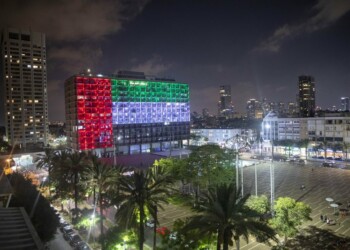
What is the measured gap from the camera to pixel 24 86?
18588 centimetres

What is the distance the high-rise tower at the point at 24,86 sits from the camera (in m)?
182

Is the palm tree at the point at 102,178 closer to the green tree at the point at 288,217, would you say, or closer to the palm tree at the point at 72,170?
the palm tree at the point at 72,170

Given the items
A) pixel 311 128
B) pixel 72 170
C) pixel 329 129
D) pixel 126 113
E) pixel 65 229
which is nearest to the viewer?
pixel 65 229

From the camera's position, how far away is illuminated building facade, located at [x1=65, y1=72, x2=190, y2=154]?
12975cm

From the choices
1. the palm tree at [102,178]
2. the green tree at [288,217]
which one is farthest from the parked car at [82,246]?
the green tree at [288,217]

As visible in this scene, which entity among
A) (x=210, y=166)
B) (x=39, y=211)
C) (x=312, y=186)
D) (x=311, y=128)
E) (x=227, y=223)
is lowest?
(x=312, y=186)

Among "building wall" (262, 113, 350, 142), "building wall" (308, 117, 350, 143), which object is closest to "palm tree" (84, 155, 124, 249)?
"building wall" (262, 113, 350, 142)

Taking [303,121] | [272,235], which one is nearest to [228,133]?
[303,121]

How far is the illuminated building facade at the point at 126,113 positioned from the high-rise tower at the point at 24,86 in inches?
2535

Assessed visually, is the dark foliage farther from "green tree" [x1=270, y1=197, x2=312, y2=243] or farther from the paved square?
"green tree" [x1=270, y1=197, x2=312, y2=243]

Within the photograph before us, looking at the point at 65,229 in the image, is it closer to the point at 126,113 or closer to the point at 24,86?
the point at 126,113

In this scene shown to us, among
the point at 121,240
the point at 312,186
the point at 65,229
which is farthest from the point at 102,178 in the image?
the point at 312,186

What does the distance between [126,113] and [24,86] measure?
88488mm

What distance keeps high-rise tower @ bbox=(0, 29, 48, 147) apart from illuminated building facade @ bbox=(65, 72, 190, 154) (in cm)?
6439
